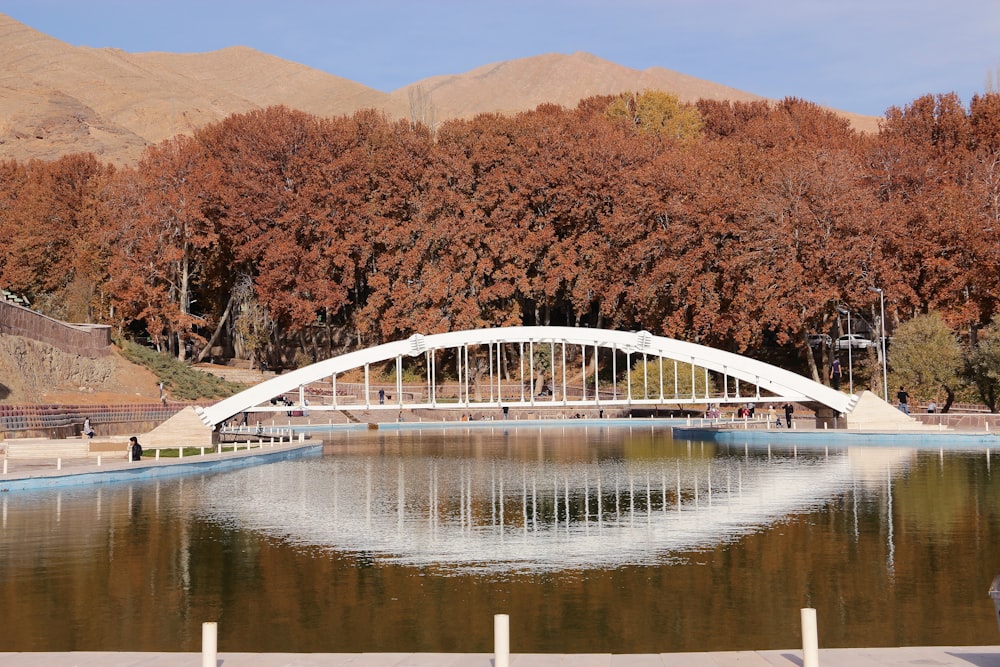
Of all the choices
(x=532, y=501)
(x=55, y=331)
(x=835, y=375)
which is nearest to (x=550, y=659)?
(x=532, y=501)

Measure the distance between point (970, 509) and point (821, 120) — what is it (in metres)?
82.3

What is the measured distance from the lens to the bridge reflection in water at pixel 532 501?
77.6 ft

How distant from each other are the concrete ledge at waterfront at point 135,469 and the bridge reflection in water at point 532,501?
4.99 ft

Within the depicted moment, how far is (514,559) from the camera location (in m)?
22.2

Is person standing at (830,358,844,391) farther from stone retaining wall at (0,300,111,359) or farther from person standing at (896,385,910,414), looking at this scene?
stone retaining wall at (0,300,111,359)

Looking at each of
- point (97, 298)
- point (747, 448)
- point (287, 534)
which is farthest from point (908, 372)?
point (97, 298)

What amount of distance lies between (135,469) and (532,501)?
1341 centimetres

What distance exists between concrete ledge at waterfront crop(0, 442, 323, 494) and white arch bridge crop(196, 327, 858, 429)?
16.4 feet

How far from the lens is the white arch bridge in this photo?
52.8 metres

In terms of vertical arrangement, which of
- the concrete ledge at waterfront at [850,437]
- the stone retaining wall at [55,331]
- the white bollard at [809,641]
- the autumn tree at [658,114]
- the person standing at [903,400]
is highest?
the autumn tree at [658,114]

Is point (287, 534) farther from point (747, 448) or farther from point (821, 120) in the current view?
point (821, 120)

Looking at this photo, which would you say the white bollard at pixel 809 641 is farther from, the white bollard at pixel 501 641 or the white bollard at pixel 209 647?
the white bollard at pixel 209 647

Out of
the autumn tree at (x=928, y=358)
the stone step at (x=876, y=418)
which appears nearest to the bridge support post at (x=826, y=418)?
the stone step at (x=876, y=418)

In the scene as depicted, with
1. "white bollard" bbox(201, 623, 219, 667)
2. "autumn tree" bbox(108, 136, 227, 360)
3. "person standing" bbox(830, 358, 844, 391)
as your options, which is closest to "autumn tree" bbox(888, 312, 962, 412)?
"person standing" bbox(830, 358, 844, 391)
